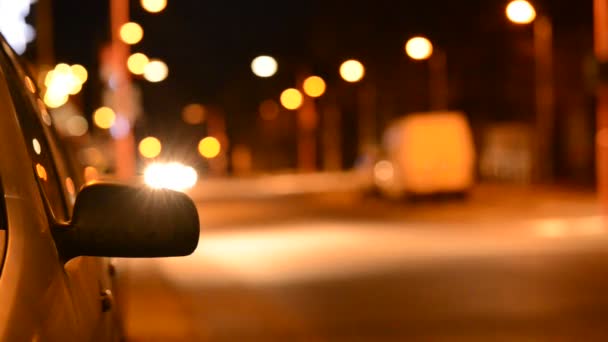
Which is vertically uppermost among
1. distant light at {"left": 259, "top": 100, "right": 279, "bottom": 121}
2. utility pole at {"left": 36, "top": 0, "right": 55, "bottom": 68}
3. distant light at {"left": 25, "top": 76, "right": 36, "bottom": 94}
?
distant light at {"left": 259, "top": 100, "right": 279, "bottom": 121}

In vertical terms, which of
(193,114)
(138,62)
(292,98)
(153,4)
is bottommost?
(153,4)

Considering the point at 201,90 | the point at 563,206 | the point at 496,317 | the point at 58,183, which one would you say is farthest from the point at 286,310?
the point at 201,90

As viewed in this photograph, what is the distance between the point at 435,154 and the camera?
116 feet

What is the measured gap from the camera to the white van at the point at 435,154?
35.1m

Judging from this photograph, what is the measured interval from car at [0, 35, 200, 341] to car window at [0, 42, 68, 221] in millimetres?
40

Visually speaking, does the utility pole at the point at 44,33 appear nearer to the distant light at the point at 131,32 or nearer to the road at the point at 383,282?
the distant light at the point at 131,32

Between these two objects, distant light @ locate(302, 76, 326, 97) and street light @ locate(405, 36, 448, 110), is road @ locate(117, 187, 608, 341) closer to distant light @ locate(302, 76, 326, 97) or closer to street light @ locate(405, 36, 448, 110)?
street light @ locate(405, 36, 448, 110)

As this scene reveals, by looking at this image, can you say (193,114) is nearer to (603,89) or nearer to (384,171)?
(384,171)

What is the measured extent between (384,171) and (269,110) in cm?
6298

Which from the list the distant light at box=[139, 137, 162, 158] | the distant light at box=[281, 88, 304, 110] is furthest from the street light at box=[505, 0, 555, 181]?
the distant light at box=[139, 137, 162, 158]

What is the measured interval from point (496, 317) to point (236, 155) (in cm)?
8966

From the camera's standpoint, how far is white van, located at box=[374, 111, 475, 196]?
35.1 metres

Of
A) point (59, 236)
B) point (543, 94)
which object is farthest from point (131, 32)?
point (59, 236)

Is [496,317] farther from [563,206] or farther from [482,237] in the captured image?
[563,206]
